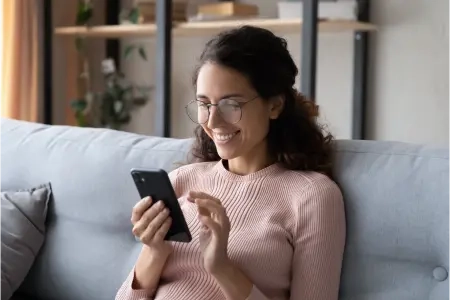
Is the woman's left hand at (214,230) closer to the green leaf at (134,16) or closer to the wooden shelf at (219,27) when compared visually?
the wooden shelf at (219,27)

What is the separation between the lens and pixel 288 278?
125 centimetres

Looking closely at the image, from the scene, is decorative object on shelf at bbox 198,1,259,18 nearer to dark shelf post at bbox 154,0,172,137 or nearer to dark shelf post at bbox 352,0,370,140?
dark shelf post at bbox 154,0,172,137

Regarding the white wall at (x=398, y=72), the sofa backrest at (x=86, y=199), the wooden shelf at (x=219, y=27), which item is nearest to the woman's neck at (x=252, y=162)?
the sofa backrest at (x=86, y=199)

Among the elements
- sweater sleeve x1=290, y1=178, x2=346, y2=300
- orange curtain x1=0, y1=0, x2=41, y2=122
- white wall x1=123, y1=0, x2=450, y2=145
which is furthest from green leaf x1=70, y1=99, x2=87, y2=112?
sweater sleeve x1=290, y1=178, x2=346, y2=300

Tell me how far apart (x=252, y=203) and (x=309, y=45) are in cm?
87

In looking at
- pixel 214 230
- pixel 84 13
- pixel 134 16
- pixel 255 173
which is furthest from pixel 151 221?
pixel 84 13

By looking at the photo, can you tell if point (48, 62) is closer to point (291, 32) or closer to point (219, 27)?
point (219, 27)

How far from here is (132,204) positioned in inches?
62.0

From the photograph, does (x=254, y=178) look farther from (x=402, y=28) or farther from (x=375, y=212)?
(x=402, y=28)

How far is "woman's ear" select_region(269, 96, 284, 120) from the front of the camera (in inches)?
51.5

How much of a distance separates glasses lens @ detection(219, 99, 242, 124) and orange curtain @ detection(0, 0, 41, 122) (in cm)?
155

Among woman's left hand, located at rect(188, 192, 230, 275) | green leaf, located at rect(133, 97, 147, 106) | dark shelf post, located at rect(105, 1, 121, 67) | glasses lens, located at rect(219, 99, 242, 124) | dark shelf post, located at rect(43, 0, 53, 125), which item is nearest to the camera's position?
woman's left hand, located at rect(188, 192, 230, 275)

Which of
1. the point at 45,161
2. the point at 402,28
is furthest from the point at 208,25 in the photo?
the point at 45,161

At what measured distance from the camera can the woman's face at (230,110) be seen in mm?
1257
